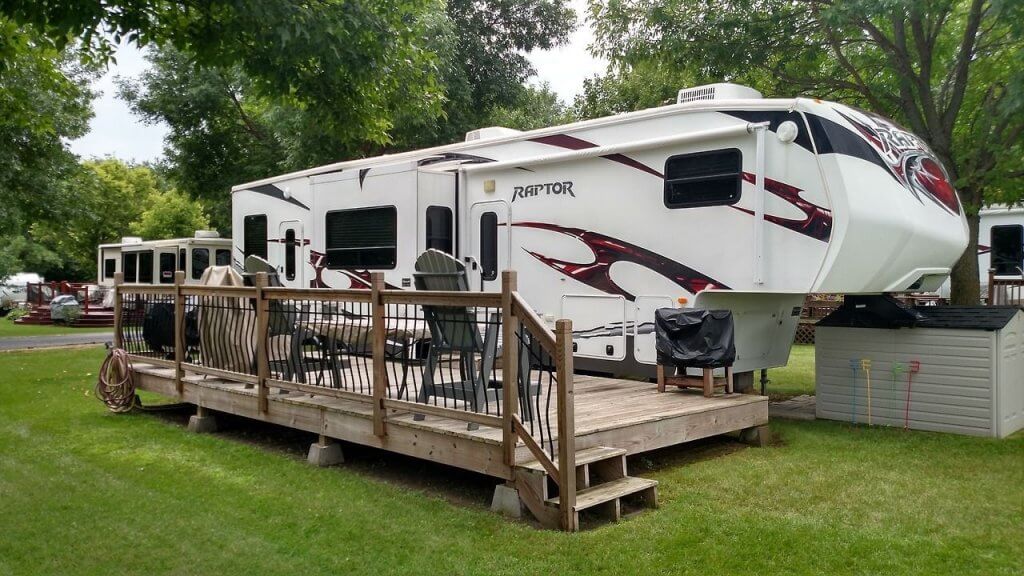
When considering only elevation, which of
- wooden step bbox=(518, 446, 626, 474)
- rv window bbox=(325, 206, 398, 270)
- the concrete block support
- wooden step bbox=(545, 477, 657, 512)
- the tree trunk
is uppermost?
rv window bbox=(325, 206, 398, 270)

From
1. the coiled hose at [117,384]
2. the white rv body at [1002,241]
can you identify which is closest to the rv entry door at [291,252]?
the coiled hose at [117,384]

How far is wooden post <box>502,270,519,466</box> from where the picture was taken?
4977 millimetres

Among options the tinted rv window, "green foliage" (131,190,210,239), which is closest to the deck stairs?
the tinted rv window

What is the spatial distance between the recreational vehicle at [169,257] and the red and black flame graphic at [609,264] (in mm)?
13673

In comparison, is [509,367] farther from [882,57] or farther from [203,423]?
[882,57]

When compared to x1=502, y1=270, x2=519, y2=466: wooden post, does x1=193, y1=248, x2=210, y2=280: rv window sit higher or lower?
higher

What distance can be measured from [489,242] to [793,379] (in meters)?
5.16

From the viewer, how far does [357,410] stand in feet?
20.7

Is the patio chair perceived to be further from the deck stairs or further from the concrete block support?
the deck stairs

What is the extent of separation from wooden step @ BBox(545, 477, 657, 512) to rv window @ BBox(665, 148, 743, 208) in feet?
10.1

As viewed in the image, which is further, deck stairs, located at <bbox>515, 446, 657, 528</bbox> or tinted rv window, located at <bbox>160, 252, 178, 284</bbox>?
tinted rv window, located at <bbox>160, 252, 178, 284</bbox>

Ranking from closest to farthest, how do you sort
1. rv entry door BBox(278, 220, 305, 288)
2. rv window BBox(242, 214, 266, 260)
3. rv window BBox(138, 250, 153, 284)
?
rv entry door BBox(278, 220, 305, 288), rv window BBox(242, 214, 266, 260), rv window BBox(138, 250, 153, 284)

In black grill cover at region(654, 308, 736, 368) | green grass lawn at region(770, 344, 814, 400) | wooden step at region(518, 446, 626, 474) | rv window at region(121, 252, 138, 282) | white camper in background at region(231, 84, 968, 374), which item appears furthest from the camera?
rv window at region(121, 252, 138, 282)

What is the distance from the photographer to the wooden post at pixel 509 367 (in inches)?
196
